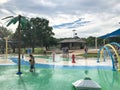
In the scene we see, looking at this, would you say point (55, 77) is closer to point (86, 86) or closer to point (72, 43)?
point (86, 86)

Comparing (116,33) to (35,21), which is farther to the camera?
(35,21)

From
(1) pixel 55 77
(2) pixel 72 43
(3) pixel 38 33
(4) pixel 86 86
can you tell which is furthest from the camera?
(2) pixel 72 43

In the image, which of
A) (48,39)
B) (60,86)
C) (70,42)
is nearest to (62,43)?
(70,42)

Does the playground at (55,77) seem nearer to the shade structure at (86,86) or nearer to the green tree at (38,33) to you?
the shade structure at (86,86)

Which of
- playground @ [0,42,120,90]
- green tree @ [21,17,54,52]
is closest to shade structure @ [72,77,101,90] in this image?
playground @ [0,42,120,90]

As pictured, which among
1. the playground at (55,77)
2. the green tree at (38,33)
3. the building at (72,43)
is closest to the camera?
the playground at (55,77)

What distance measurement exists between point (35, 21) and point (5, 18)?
132 feet

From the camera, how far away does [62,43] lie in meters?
65.2

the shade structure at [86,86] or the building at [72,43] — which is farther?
the building at [72,43]

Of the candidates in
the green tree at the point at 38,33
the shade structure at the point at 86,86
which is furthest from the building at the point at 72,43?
the shade structure at the point at 86,86

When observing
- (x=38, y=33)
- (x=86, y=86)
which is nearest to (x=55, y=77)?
(x=86, y=86)

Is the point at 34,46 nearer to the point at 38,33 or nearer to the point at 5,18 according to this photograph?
the point at 38,33

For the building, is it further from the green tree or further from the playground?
the playground

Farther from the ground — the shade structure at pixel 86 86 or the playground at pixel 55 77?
the shade structure at pixel 86 86
